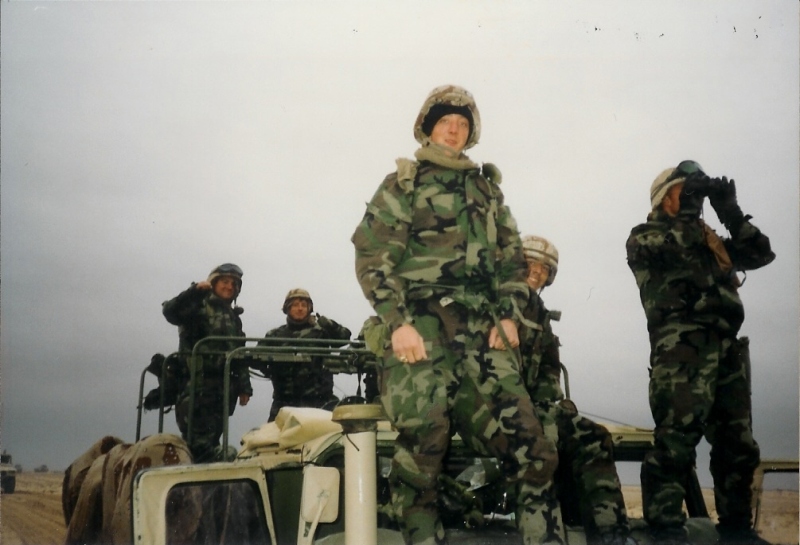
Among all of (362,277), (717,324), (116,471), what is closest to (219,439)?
(116,471)

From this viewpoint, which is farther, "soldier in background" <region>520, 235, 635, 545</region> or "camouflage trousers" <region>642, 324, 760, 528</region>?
"camouflage trousers" <region>642, 324, 760, 528</region>

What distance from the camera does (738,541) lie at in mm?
2467

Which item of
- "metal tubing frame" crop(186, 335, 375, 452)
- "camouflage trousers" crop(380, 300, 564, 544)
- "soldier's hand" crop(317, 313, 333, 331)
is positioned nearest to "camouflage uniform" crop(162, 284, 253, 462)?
"metal tubing frame" crop(186, 335, 375, 452)

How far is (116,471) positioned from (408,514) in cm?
159

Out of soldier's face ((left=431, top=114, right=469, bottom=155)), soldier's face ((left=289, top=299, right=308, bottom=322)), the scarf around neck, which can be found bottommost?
soldier's face ((left=289, top=299, right=308, bottom=322))

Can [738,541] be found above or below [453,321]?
below

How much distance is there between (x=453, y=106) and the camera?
8.69ft

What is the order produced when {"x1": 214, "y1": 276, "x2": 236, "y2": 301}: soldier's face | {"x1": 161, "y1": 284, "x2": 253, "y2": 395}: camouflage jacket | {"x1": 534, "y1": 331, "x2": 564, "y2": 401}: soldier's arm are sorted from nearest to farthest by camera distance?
{"x1": 534, "y1": 331, "x2": 564, "y2": 401}: soldier's arm < {"x1": 214, "y1": 276, "x2": 236, "y2": 301}: soldier's face < {"x1": 161, "y1": 284, "x2": 253, "y2": 395}: camouflage jacket

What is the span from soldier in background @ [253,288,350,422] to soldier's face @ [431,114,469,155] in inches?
58.5

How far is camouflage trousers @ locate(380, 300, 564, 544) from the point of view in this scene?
2082 mm

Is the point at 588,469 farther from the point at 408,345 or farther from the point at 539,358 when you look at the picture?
the point at 408,345

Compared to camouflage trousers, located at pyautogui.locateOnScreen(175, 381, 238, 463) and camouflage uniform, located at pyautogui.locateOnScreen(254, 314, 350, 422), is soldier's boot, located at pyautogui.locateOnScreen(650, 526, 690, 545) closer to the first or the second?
camouflage uniform, located at pyautogui.locateOnScreen(254, 314, 350, 422)

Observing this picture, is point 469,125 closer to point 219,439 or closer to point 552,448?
point 552,448

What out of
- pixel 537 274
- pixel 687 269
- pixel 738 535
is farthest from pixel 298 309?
pixel 738 535
